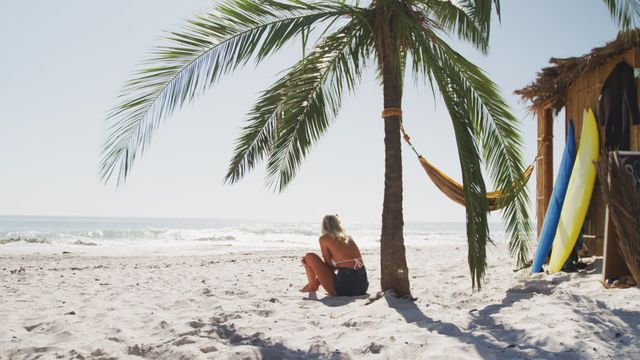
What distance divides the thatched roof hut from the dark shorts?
107 inches

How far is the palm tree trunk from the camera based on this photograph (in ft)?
14.3

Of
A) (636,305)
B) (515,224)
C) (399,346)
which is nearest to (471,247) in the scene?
(636,305)

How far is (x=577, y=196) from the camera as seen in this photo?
525cm

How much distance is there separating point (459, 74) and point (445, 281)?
8.15ft

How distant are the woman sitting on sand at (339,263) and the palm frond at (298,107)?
0.93m

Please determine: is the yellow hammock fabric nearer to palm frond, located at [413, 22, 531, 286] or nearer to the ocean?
palm frond, located at [413, 22, 531, 286]

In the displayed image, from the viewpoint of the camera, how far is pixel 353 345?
2.86 m

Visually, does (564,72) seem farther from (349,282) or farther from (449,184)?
(349,282)

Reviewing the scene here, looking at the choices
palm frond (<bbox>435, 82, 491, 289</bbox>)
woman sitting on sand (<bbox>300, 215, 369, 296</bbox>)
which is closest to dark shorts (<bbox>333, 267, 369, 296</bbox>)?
woman sitting on sand (<bbox>300, 215, 369, 296</bbox>)

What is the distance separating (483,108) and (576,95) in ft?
6.89

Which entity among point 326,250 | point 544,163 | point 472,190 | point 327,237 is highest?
point 544,163

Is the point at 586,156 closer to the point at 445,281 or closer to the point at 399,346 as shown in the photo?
the point at 445,281

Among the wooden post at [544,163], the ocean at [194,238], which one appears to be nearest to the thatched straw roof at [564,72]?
the wooden post at [544,163]

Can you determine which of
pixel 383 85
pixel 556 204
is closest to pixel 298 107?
pixel 383 85
